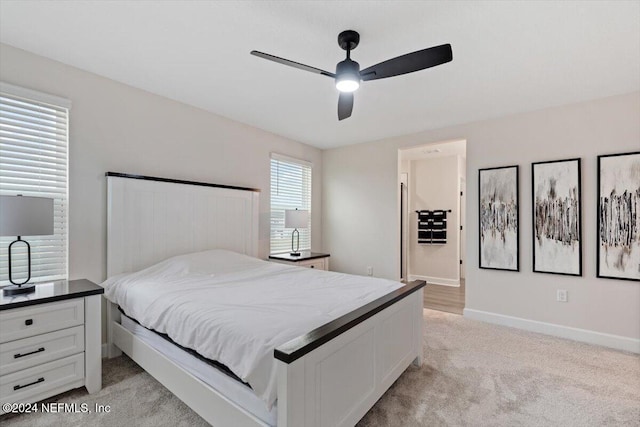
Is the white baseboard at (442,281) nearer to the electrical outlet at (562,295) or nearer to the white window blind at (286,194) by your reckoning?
the electrical outlet at (562,295)

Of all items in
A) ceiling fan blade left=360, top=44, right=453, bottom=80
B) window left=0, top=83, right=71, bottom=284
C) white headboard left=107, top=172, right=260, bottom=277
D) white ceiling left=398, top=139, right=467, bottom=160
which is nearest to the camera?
ceiling fan blade left=360, top=44, right=453, bottom=80

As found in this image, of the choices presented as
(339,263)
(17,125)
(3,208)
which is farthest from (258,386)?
(339,263)

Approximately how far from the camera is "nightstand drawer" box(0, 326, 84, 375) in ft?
6.09

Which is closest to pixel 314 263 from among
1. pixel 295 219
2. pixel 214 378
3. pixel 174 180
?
pixel 295 219

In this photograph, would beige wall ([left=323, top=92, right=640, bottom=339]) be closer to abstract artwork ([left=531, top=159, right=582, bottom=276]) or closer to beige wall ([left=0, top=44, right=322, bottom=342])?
abstract artwork ([left=531, top=159, right=582, bottom=276])

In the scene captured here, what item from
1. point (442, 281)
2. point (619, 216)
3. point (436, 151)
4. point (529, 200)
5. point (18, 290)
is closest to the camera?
point (18, 290)

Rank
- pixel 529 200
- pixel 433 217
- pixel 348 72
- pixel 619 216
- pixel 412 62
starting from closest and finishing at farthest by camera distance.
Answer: pixel 412 62
pixel 348 72
pixel 619 216
pixel 529 200
pixel 433 217

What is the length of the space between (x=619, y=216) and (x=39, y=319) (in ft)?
16.1

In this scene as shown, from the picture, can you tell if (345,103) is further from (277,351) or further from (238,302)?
(277,351)

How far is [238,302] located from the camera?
6.67 feet

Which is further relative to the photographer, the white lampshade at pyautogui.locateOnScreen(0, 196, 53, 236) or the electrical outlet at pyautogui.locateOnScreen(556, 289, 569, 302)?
the electrical outlet at pyautogui.locateOnScreen(556, 289, 569, 302)

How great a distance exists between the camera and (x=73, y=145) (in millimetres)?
2607

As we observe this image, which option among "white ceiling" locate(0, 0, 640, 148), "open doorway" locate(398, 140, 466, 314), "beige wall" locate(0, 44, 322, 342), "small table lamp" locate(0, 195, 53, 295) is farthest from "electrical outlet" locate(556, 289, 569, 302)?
"small table lamp" locate(0, 195, 53, 295)

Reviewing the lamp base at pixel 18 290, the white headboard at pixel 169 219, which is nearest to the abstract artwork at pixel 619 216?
the white headboard at pixel 169 219
